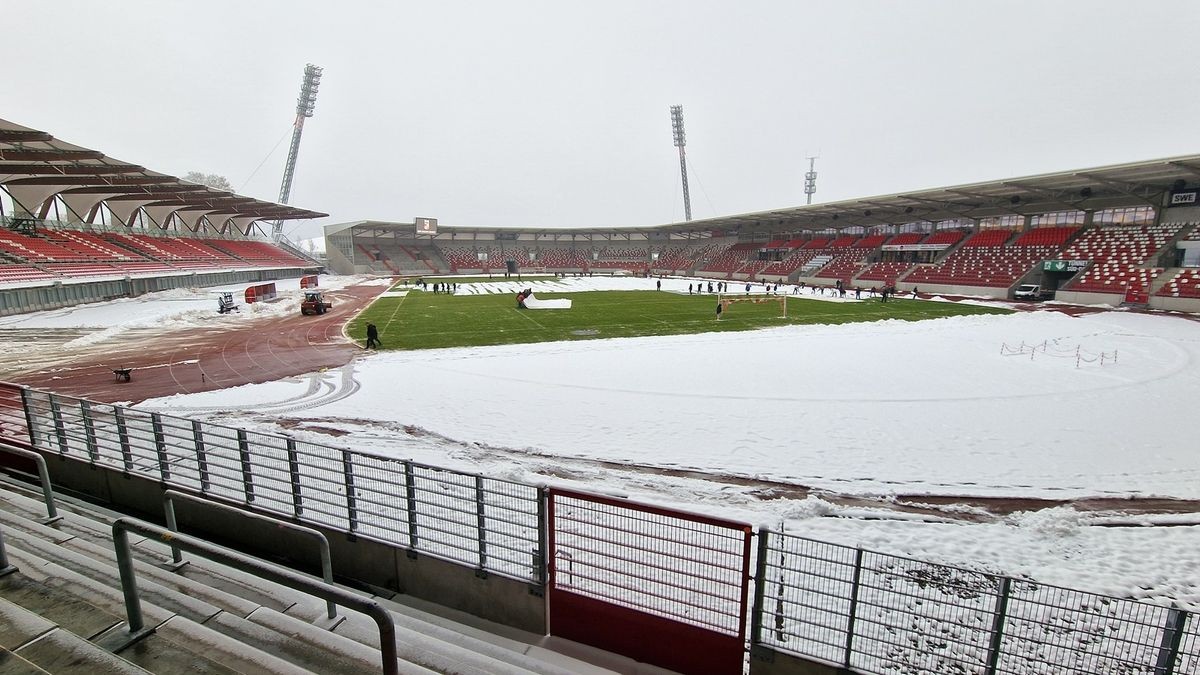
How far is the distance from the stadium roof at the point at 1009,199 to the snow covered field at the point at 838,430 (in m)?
24.6

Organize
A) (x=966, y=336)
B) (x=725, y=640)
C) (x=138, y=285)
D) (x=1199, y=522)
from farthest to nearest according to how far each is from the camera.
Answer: (x=138, y=285), (x=966, y=336), (x=1199, y=522), (x=725, y=640)

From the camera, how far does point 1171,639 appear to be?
9.67ft

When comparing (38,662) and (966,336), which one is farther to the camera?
(966,336)

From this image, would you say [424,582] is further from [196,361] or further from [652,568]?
[196,361]

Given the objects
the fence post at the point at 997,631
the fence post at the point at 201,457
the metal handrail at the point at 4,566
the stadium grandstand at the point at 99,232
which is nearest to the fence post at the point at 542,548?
the fence post at the point at 997,631

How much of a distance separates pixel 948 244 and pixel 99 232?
81.9m

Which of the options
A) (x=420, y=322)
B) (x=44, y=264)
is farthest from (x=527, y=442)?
(x=44, y=264)

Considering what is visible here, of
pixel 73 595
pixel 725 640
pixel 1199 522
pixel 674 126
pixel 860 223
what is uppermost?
pixel 674 126

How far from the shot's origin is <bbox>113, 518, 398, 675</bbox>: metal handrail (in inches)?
92.8

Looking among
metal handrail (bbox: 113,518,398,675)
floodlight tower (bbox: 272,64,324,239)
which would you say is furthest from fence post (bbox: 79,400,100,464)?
floodlight tower (bbox: 272,64,324,239)

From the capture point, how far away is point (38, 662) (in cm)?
233

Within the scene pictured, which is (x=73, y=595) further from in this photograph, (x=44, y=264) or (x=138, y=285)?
(x=138, y=285)

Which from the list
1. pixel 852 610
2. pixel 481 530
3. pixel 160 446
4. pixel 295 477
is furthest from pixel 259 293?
pixel 852 610

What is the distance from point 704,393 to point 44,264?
43135 millimetres
